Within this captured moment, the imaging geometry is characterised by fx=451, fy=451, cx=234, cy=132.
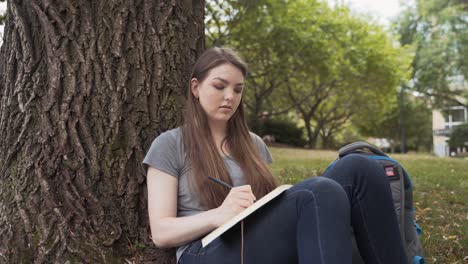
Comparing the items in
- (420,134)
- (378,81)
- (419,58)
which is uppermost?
(419,58)

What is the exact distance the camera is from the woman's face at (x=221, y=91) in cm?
239

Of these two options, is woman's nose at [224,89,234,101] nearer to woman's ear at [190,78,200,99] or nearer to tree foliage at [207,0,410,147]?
woman's ear at [190,78,200,99]

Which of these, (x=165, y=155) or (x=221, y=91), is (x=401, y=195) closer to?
(x=221, y=91)

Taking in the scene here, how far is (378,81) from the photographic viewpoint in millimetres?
23016

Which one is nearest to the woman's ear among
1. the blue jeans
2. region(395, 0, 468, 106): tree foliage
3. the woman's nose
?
the woman's nose

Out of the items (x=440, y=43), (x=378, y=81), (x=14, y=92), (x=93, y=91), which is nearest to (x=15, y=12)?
(x=14, y=92)

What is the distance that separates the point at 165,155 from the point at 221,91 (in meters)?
0.45

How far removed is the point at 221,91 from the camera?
2406 mm

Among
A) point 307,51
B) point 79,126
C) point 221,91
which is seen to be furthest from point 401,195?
point 307,51

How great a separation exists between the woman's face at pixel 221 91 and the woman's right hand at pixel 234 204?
0.57 meters

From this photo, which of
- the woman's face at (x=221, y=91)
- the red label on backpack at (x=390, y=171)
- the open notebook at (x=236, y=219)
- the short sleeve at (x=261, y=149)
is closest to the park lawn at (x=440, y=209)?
the short sleeve at (x=261, y=149)

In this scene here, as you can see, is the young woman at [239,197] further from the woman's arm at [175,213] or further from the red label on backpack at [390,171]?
the red label on backpack at [390,171]

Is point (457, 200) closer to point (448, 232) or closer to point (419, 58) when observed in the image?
point (448, 232)

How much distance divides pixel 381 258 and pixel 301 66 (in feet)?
55.3
